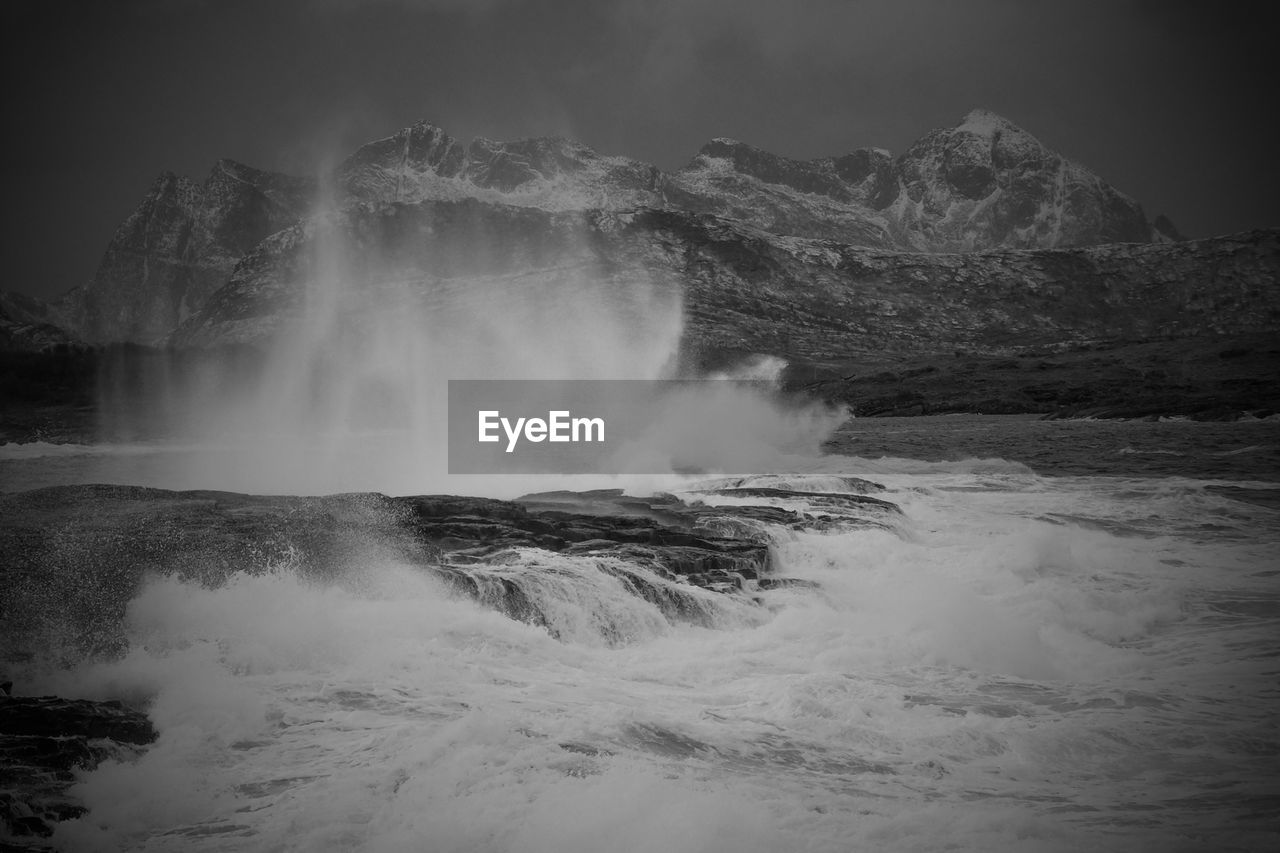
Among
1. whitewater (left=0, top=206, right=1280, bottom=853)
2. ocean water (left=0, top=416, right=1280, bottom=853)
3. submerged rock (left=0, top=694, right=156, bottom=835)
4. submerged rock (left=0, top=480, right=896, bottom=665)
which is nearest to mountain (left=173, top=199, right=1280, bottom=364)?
submerged rock (left=0, top=480, right=896, bottom=665)

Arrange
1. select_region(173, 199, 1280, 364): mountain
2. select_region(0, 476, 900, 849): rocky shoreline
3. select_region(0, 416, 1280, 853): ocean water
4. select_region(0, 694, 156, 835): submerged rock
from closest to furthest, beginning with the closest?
select_region(0, 694, 156, 835): submerged rock < select_region(0, 416, 1280, 853): ocean water < select_region(0, 476, 900, 849): rocky shoreline < select_region(173, 199, 1280, 364): mountain

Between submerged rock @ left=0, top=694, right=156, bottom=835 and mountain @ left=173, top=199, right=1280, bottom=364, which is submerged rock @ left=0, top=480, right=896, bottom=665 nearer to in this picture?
submerged rock @ left=0, top=694, right=156, bottom=835

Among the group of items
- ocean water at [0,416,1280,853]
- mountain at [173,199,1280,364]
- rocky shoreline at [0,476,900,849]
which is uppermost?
mountain at [173,199,1280,364]

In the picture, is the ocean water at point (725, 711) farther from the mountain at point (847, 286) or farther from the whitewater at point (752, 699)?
the mountain at point (847, 286)

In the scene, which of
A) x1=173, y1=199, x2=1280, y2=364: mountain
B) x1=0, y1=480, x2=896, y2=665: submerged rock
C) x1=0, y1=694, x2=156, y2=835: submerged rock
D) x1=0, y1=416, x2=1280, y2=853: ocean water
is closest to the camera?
x1=0, y1=694, x2=156, y2=835: submerged rock

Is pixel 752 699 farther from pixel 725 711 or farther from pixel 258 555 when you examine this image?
pixel 258 555

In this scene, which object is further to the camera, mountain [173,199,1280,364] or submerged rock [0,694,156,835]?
mountain [173,199,1280,364]

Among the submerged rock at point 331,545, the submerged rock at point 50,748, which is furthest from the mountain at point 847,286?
the submerged rock at point 50,748

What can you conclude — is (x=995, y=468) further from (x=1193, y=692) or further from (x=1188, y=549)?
(x=1193, y=692)
